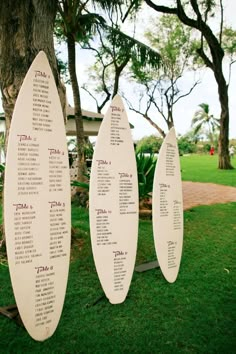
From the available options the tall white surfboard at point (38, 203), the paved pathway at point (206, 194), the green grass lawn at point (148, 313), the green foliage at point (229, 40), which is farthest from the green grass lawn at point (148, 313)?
the green foliage at point (229, 40)

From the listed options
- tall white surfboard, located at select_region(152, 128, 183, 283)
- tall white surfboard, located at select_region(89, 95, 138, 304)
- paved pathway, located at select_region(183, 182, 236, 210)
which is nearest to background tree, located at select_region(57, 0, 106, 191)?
paved pathway, located at select_region(183, 182, 236, 210)

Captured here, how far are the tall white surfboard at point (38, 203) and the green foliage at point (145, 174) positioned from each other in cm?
295

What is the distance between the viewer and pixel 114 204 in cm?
256

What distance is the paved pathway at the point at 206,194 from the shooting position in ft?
23.0

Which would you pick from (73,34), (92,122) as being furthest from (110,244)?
(92,122)

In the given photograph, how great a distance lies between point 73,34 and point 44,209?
5.74 meters

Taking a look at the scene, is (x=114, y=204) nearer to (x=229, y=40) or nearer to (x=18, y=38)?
(x=18, y=38)

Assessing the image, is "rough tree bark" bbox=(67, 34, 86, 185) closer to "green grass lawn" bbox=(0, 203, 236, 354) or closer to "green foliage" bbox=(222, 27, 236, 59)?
"green grass lawn" bbox=(0, 203, 236, 354)

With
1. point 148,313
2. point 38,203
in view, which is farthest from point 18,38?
point 148,313

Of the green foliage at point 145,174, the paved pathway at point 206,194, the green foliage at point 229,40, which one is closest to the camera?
the green foliage at point 145,174

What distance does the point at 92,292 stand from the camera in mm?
2717

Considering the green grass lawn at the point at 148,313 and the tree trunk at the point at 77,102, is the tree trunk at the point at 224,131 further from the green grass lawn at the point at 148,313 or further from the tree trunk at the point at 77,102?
the green grass lawn at the point at 148,313

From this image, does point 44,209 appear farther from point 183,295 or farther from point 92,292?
point 183,295

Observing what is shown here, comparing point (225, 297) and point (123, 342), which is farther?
point (225, 297)
